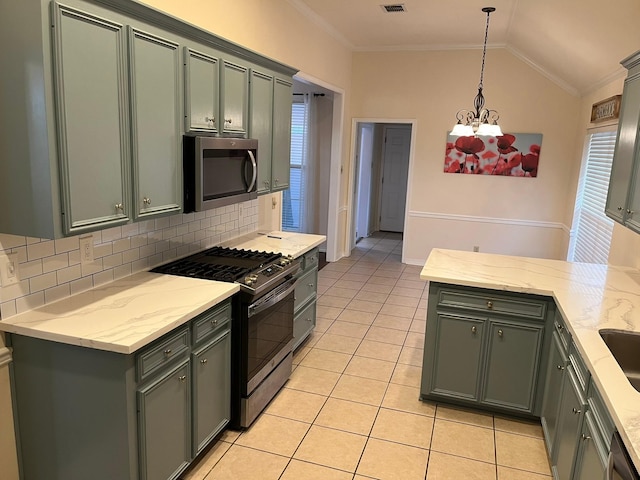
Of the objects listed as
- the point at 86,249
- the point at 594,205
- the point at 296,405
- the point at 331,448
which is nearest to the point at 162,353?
the point at 86,249

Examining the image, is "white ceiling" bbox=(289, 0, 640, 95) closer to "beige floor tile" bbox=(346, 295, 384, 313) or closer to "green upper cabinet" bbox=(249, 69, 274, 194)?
"green upper cabinet" bbox=(249, 69, 274, 194)

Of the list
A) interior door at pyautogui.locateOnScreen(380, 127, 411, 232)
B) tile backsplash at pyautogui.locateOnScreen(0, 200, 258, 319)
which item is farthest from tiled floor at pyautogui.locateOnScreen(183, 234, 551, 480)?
interior door at pyautogui.locateOnScreen(380, 127, 411, 232)

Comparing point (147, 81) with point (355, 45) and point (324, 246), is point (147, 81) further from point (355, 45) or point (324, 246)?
point (324, 246)

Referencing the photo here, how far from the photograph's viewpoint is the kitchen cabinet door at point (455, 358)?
10.1 ft

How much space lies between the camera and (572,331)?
7.52 feet

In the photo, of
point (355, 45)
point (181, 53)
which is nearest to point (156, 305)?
point (181, 53)

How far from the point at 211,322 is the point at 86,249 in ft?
2.37

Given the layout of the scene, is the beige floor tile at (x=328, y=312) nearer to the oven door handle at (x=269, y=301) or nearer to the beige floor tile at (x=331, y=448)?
the oven door handle at (x=269, y=301)

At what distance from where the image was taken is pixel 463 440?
2955 mm

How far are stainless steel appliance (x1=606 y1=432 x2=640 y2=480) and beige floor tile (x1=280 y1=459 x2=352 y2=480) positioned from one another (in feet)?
4.62

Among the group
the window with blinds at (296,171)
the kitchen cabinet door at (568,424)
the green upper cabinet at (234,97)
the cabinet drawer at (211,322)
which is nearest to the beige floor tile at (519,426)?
the kitchen cabinet door at (568,424)

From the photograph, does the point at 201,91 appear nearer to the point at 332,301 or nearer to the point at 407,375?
the point at 407,375

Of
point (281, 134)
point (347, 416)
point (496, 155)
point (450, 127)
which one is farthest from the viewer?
point (450, 127)

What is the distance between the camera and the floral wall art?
652 centimetres
